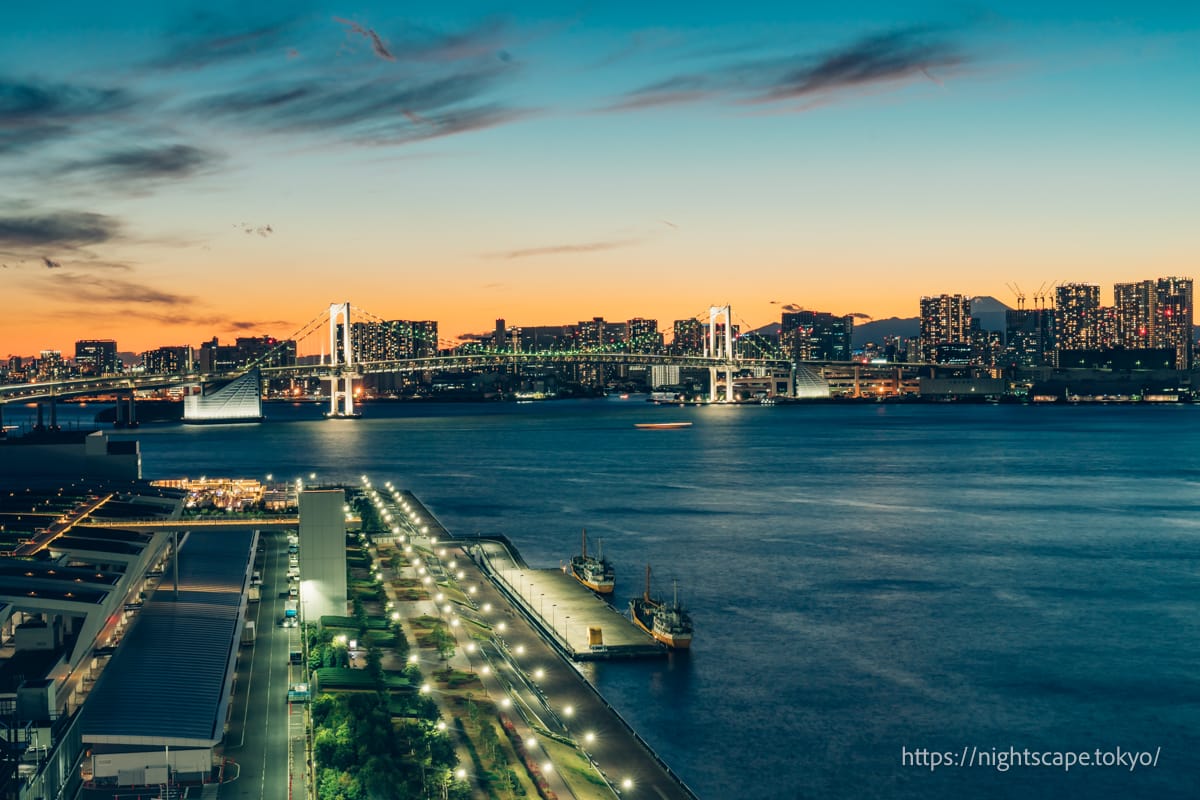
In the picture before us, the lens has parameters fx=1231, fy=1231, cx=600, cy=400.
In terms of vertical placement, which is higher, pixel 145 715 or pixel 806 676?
pixel 145 715

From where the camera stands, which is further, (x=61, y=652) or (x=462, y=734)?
(x=61, y=652)

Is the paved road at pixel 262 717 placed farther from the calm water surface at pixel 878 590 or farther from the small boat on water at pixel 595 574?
the small boat on water at pixel 595 574

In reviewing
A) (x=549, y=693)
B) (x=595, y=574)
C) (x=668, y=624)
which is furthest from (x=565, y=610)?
(x=549, y=693)

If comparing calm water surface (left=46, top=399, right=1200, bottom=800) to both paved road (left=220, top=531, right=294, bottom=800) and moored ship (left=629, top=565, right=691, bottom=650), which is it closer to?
moored ship (left=629, top=565, right=691, bottom=650)

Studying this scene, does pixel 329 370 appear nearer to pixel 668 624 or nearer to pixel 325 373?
pixel 325 373

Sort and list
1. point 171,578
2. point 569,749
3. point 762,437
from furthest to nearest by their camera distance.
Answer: point 762,437
point 171,578
point 569,749

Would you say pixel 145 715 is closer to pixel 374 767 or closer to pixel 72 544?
pixel 374 767

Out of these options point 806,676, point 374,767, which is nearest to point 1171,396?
point 806,676
